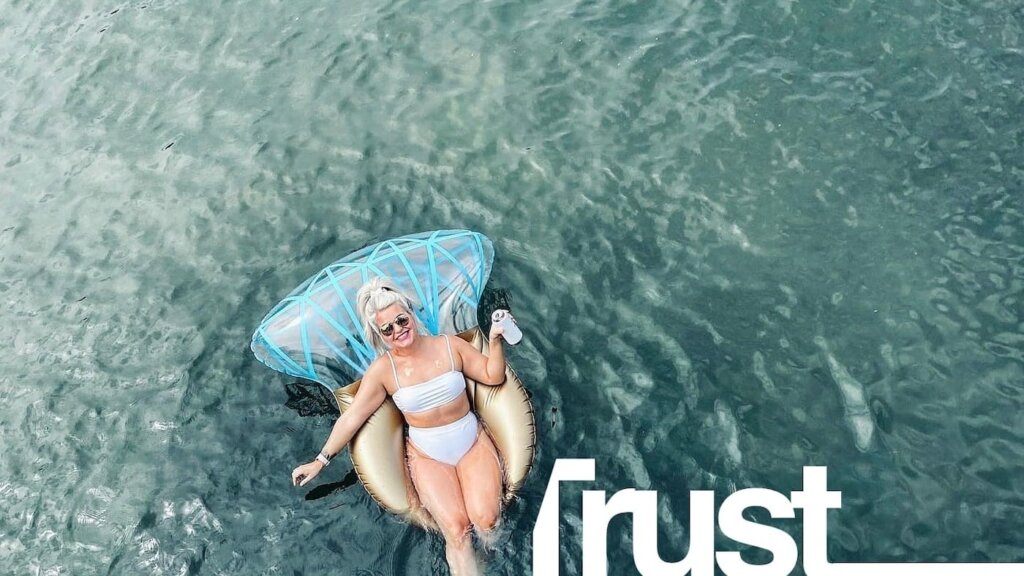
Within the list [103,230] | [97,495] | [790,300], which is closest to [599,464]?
[790,300]

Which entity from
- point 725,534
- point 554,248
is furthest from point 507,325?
point 554,248

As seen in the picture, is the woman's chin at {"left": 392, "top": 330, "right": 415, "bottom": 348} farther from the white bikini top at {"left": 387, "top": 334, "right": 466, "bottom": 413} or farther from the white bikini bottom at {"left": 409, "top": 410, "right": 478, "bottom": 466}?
the white bikini bottom at {"left": 409, "top": 410, "right": 478, "bottom": 466}

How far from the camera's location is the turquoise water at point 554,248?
7.53 meters

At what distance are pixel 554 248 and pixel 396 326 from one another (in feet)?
9.85

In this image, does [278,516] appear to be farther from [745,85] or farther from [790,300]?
[745,85]

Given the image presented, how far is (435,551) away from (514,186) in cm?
454

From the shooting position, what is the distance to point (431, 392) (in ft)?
24.0

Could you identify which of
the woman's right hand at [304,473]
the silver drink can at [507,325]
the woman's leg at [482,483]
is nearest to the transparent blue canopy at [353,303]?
the woman's right hand at [304,473]

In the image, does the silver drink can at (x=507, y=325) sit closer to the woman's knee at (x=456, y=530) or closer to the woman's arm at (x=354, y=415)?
the woman's arm at (x=354, y=415)

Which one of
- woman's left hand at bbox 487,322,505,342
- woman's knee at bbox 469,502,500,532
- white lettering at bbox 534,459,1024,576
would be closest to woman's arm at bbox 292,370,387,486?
woman's left hand at bbox 487,322,505,342

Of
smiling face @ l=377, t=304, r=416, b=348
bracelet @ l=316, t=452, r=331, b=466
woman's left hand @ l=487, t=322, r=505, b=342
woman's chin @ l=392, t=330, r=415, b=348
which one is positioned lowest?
bracelet @ l=316, t=452, r=331, b=466

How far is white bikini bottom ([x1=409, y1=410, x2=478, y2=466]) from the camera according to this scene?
291 inches

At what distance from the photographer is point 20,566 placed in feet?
25.0

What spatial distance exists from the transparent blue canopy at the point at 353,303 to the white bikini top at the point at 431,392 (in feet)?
2.68
